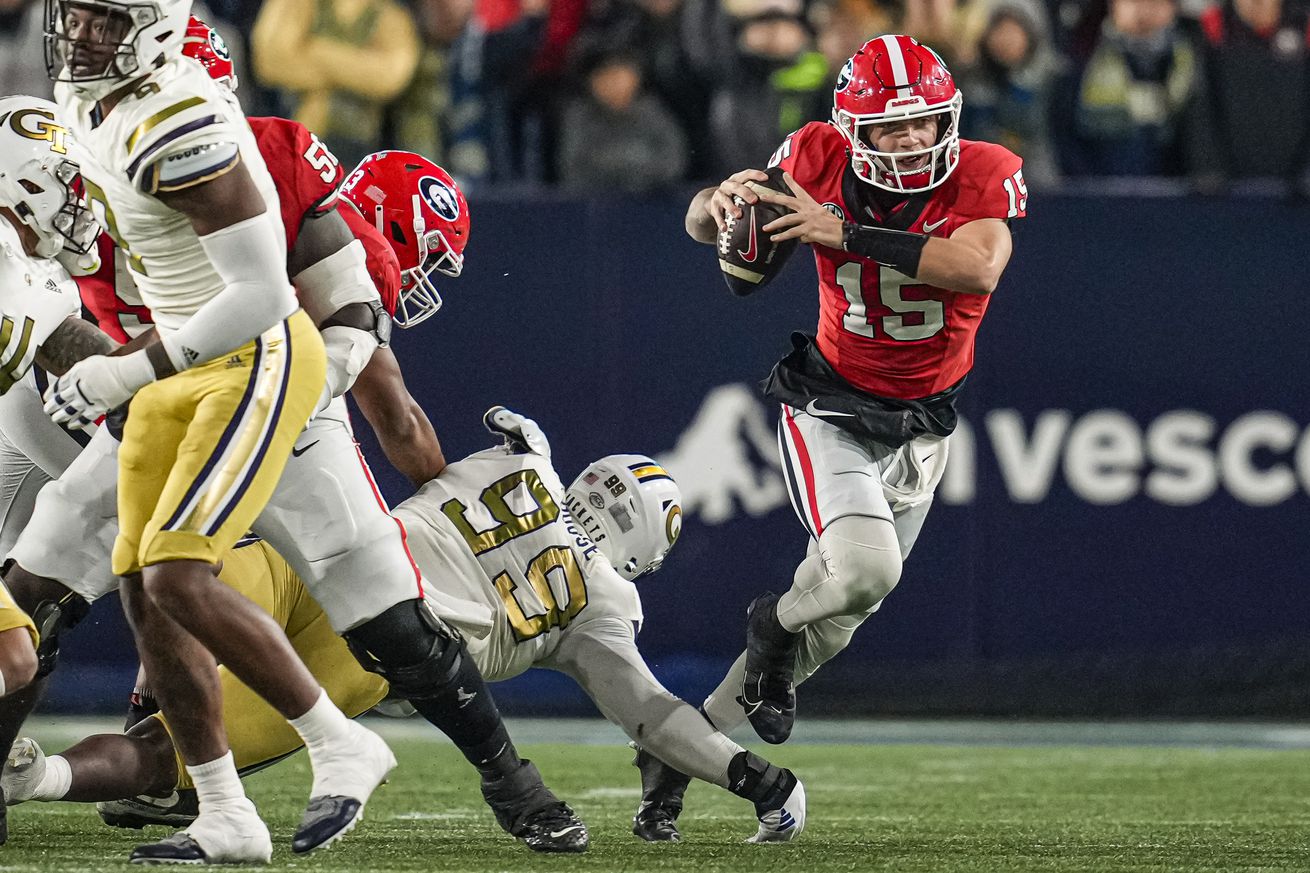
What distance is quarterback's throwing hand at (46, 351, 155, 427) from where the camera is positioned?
341 cm

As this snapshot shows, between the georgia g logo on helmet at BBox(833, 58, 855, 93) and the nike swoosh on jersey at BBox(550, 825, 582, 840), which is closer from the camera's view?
the nike swoosh on jersey at BBox(550, 825, 582, 840)

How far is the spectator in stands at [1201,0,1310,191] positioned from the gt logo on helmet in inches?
179

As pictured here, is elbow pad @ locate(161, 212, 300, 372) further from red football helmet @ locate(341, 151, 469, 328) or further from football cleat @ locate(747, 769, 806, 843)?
football cleat @ locate(747, 769, 806, 843)

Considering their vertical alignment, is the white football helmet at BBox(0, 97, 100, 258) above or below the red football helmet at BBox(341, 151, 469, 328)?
above

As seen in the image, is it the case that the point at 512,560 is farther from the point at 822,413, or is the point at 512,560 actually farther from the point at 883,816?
the point at 883,816

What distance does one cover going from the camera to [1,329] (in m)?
3.85

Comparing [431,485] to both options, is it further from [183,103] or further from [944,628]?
[944,628]

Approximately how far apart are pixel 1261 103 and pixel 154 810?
16.2ft

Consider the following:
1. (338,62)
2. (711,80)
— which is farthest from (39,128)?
(711,80)

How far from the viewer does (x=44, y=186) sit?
158 inches

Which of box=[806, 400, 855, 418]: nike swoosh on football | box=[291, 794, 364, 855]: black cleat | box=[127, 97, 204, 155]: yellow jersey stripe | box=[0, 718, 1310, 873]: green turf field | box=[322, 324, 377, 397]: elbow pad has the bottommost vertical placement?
box=[0, 718, 1310, 873]: green turf field

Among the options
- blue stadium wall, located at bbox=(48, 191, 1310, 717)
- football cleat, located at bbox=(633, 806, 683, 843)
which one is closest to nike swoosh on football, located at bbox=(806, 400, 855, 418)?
football cleat, located at bbox=(633, 806, 683, 843)

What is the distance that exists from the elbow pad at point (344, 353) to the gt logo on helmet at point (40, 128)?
799mm

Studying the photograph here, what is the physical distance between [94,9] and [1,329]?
750 millimetres
